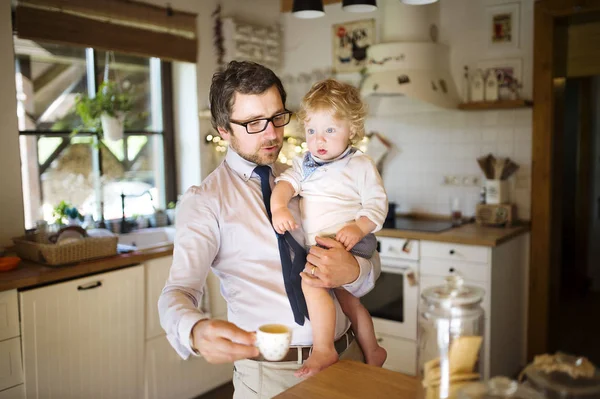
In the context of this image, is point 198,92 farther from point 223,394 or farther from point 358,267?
point 358,267

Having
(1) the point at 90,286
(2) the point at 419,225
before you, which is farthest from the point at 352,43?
(1) the point at 90,286

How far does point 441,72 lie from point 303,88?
50.5 inches

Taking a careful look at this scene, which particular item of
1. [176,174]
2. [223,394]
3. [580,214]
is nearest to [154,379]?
[223,394]

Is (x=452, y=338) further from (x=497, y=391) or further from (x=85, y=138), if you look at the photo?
(x=85, y=138)

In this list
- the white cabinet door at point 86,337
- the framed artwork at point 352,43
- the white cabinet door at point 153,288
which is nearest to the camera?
the white cabinet door at point 86,337

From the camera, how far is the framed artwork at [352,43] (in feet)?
14.3

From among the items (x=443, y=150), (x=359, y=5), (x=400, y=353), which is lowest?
(x=400, y=353)

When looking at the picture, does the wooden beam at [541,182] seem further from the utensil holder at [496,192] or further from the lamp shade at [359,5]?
the lamp shade at [359,5]

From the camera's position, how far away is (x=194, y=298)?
4.77 ft

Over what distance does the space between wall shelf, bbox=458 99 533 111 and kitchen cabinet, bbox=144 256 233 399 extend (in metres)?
2.11

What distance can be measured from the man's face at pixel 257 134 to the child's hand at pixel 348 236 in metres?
0.30

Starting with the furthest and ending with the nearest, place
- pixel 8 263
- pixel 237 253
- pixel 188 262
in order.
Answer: pixel 8 263
pixel 237 253
pixel 188 262

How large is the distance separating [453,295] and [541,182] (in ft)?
9.64

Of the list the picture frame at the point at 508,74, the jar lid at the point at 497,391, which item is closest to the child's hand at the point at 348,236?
the jar lid at the point at 497,391
